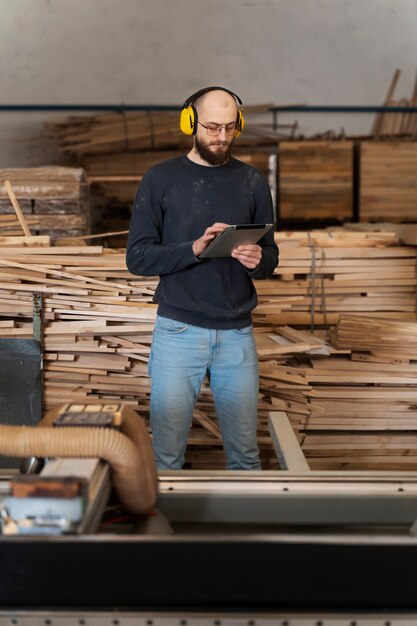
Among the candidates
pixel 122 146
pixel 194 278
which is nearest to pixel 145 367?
pixel 194 278

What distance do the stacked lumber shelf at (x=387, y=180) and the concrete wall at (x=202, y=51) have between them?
1.15 metres

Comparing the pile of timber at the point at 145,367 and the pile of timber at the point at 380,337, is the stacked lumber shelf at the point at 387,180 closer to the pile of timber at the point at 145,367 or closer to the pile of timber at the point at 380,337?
the pile of timber at the point at 145,367

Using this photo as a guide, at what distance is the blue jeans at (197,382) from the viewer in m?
3.73

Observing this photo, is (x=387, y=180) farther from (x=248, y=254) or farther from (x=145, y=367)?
(x=248, y=254)

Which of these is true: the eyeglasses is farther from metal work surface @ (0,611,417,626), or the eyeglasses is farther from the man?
metal work surface @ (0,611,417,626)

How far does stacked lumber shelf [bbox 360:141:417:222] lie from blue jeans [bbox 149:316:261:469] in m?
4.49

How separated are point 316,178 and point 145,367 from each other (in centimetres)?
375

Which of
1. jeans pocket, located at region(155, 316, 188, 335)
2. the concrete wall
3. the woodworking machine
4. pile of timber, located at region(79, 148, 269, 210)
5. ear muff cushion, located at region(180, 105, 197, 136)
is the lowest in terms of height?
the woodworking machine

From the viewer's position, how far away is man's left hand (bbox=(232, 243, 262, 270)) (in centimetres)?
355

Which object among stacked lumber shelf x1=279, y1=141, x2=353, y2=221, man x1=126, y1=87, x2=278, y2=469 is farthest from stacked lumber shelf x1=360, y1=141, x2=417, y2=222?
man x1=126, y1=87, x2=278, y2=469

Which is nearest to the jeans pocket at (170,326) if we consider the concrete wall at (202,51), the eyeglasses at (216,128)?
the eyeglasses at (216,128)

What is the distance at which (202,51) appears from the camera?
29.3 ft

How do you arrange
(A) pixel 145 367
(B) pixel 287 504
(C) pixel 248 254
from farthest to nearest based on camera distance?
(A) pixel 145 367 < (C) pixel 248 254 < (B) pixel 287 504

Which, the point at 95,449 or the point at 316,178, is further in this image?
the point at 316,178
